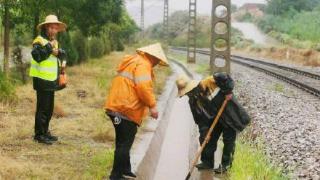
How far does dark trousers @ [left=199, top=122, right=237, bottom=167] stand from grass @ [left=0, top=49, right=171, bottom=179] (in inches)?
47.5

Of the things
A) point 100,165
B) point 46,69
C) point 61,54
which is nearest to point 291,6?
point 61,54

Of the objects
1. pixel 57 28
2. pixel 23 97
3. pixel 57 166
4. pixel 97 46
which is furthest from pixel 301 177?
pixel 97 46

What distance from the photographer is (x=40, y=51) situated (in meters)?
8.91

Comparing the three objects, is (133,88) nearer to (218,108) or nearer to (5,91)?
(218,108)

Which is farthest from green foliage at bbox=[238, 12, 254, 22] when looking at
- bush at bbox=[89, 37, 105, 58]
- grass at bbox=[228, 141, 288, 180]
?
grass at bbox=[228, 141, 288, 180]

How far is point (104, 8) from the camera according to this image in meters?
23.4

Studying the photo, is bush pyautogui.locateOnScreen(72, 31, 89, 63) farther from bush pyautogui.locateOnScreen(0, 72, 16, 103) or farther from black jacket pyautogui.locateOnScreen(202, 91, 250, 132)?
black jacket pyautogui.locateOnScreen(202, 91, 250, 132)

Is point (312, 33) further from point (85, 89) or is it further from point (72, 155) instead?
point (72, 155)

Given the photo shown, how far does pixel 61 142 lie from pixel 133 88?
2.75 metres

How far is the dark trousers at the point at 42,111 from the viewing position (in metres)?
9.23

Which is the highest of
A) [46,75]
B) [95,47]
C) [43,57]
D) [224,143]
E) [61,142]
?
[43,57]

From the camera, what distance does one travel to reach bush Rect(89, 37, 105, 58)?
33.8 meters

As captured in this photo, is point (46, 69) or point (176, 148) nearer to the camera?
point (46, 69)

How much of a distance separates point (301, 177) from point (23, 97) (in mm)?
7515
